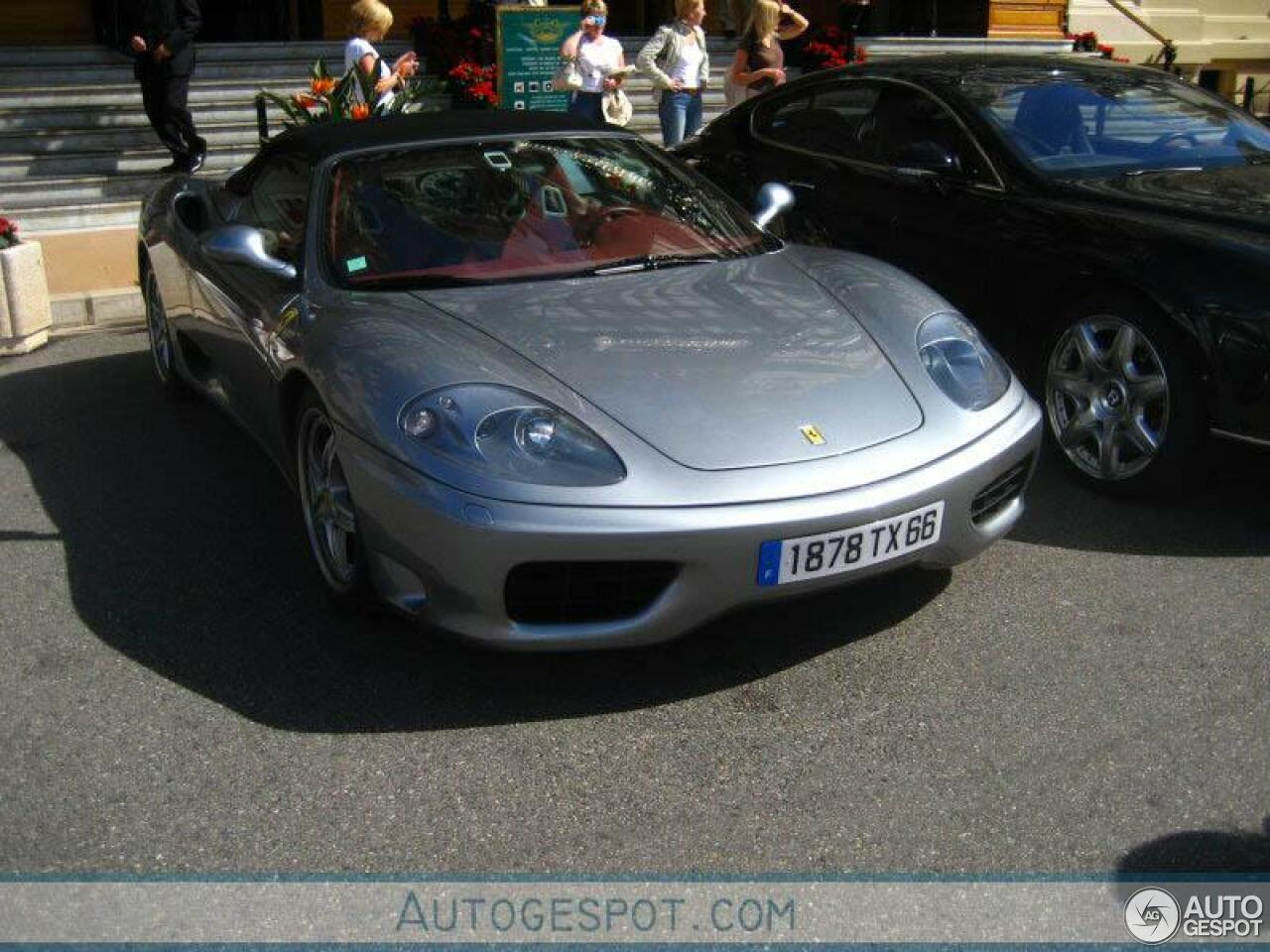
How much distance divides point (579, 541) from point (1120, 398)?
2.30 metres

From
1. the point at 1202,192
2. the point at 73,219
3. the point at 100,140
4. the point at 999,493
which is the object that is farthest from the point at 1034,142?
the point at 100,140

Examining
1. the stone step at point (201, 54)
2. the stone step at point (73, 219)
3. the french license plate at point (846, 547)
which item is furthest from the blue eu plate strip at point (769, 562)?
the stone step at point (201, 54)

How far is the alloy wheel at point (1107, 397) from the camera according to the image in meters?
4.61

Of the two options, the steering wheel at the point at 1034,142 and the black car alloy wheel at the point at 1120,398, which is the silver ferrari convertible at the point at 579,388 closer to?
the black car alloy wheel at the point at 1120,398

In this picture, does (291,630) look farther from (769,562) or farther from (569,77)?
(569,77)

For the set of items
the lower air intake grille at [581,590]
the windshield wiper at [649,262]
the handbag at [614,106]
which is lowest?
the lower air intake grille at [581,590]

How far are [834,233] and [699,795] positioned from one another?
11.3 ft

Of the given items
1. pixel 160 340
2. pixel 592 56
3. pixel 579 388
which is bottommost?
pixel 160 340

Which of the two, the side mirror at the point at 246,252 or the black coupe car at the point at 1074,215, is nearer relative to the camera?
the side mirror at the point at 246,252

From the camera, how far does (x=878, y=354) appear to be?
12.6 ft

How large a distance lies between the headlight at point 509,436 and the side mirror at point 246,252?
1018mm

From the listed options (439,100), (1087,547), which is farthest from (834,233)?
(439,100)

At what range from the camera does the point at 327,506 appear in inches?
153

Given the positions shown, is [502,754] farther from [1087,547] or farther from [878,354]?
[1087,547]
